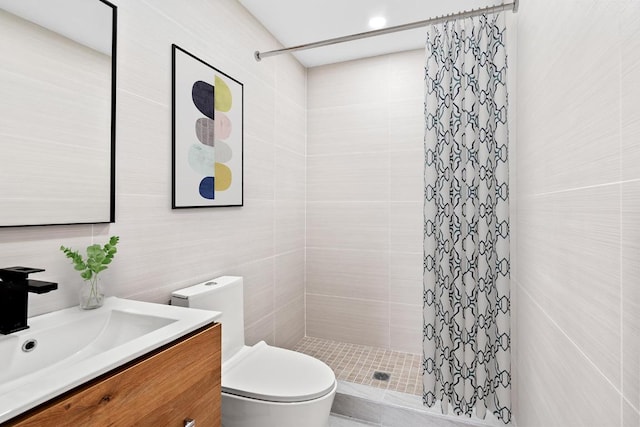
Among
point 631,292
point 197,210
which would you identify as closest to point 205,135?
point 197,210

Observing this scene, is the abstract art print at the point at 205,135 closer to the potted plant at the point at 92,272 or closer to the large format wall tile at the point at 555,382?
the potted plant at the point at 92,272

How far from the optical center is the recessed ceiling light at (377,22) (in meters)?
2.27

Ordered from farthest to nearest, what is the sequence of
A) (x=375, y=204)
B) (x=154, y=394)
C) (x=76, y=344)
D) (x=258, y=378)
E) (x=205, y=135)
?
(x=375, y=204)
(x=205, y=135)
(x=258, y=378)
(x=76, y=344)
(x=154, y=394)

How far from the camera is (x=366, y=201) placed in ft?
9.12

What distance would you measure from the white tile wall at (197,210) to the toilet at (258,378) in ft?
0.54

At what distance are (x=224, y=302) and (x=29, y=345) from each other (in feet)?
2.71

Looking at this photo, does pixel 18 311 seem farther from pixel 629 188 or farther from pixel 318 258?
pixel 318 258

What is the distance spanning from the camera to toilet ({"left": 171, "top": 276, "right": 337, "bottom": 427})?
4.58 feet

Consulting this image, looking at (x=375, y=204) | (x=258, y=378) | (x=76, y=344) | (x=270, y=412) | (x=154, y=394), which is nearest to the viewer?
(x=154, y=394)

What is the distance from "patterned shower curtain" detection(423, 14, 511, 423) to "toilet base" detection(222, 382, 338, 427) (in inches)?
26.8

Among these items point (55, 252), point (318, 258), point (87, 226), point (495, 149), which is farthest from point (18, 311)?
point (318, 258)

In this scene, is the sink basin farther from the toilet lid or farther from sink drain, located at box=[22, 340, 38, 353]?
the toilet lid

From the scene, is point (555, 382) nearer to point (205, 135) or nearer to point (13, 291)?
point (13, 291)

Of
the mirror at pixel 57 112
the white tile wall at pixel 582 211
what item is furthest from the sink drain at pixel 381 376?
the mirror at pixel 57 112
